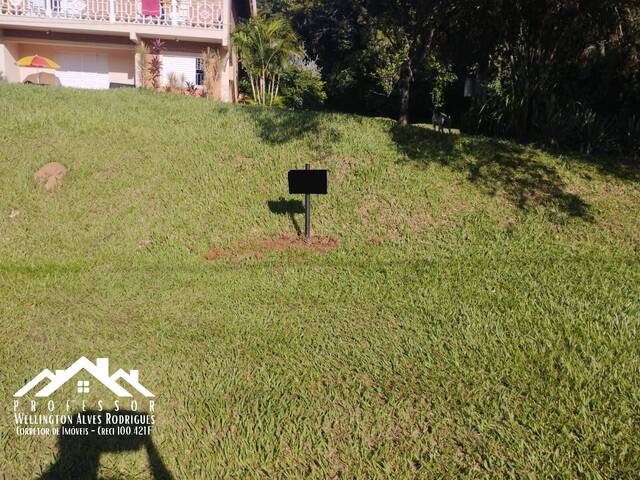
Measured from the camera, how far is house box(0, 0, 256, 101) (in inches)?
608

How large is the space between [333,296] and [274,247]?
161 centimetres

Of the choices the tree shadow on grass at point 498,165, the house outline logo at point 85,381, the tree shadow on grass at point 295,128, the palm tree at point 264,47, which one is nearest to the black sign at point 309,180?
the tree shadow on grass at point 295,128

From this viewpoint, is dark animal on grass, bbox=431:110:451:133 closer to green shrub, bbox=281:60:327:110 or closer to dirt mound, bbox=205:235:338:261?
dirt mound, bbox=205:235:338:261

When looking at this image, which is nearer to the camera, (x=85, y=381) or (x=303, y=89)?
(x=85, y=381)

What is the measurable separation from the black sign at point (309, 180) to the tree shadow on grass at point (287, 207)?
94 cm

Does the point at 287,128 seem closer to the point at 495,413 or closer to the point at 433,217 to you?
the point at 433,217

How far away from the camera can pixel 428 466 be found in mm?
2500

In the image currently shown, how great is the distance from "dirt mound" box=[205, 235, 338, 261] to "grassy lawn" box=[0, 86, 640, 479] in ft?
0.23

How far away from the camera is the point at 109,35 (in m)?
16.4

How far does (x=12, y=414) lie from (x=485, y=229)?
17.4ft

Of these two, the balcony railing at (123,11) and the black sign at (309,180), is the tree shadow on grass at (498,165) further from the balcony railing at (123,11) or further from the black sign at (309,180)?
the balcony railing at (123,11)

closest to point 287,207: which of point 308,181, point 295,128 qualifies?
point 308,181

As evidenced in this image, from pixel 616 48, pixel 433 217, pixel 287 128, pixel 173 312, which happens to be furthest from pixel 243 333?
pixel 616 48

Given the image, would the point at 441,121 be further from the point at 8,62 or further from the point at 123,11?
the point at 8,62
